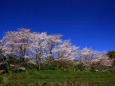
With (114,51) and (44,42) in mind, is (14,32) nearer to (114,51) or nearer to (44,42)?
(44,42)

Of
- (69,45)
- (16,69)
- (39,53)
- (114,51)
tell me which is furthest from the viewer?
(114,51)

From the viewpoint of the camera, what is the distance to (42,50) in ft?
144

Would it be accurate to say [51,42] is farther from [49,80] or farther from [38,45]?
[49,80]

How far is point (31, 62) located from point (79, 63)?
11.7 m

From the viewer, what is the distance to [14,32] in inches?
1645

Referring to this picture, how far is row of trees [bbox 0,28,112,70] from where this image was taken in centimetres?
4056

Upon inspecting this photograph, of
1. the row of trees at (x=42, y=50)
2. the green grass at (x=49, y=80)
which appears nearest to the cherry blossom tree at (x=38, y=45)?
the row of trees at (x=42, y=50)

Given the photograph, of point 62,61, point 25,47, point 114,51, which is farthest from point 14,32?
point 114,51

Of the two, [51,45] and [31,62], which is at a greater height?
[51,45]

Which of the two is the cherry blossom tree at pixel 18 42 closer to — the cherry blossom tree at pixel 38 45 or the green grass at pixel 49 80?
the cherry blossom tree at pixel 38 45

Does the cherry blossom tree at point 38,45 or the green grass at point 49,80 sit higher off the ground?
the cherry blossom tree at point 38,45

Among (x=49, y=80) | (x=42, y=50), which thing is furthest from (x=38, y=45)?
(x=49, y=80)

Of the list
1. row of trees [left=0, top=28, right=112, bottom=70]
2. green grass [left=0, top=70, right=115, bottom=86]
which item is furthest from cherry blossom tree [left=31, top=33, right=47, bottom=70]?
green grass [left=0, top=70, right=115, bottom=86]

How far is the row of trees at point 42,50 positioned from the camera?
→ 4056cm
